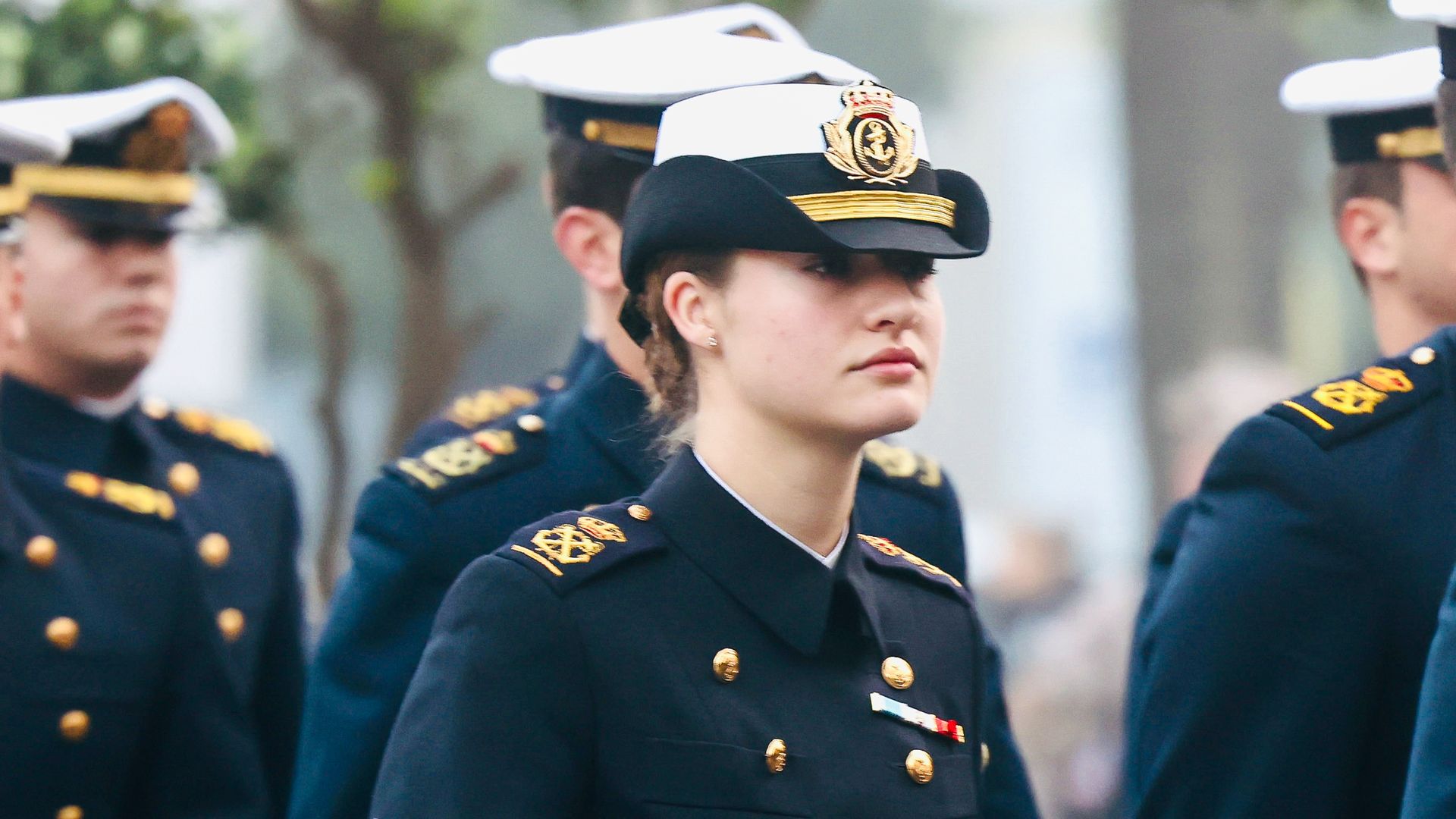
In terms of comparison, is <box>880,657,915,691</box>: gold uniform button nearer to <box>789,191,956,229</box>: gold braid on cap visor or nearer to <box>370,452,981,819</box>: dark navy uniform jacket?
<box>370,452,981,819</box>: dark navy uniform jacket

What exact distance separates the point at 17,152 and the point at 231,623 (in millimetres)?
1133

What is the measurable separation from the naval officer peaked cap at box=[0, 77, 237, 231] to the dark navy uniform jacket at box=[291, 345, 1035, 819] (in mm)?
1309

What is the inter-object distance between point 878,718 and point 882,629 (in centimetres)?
16

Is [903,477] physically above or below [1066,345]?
above

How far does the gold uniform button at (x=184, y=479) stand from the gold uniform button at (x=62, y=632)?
2.34ft

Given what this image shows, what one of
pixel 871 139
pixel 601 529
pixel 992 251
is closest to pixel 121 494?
pixel 601 529

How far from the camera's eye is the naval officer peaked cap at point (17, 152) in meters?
4.34

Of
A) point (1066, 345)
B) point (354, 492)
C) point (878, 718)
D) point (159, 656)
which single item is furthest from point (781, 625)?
point (1066, 345)

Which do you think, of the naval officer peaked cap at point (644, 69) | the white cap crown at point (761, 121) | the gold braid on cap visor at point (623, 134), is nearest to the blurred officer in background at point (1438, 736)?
the white cap crown at point (761, 121)

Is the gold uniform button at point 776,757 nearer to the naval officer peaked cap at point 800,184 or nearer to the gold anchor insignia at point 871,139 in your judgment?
the naval officer peaked cap at point 800,184

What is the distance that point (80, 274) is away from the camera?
191 inches

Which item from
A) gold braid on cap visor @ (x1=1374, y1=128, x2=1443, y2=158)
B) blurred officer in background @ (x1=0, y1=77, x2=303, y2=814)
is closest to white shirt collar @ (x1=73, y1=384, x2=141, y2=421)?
blurred officer in background @ (x1=0, y1=77, x2=303, y2=814)

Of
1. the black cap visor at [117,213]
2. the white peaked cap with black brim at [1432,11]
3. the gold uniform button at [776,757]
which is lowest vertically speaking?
the gold uniform button at [776,757]

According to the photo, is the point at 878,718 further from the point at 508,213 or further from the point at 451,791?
the point at 508,213
